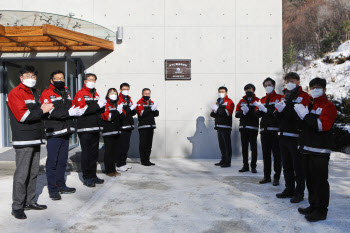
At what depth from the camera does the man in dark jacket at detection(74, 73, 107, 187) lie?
559 centimetres

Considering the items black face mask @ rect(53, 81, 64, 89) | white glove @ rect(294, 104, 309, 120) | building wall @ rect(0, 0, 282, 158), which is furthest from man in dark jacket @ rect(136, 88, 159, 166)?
white glove @ rect(294, 104, 309, 120)

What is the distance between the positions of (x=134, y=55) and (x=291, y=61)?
3138 cm

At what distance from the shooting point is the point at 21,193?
4.14 m

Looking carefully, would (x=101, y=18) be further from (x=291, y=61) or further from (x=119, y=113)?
(x=291, y=61)

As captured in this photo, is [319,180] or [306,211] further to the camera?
[306,211]

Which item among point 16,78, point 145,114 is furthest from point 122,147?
point 16,78

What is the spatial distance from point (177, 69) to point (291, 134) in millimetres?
4902

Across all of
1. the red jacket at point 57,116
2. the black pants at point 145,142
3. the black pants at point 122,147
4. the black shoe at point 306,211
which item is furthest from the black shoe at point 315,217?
the black pants at point 145,142

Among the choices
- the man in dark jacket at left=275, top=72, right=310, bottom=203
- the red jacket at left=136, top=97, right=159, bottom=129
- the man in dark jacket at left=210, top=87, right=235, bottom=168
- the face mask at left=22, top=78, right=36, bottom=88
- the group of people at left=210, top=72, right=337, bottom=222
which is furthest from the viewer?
the red jacket at left=136, top=97, right=159, bottom=129

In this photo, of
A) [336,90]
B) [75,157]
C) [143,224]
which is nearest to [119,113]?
[75,157]

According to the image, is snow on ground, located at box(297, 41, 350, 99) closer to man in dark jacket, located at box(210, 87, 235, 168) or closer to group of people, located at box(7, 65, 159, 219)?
man in dark jacket, located at box(210, 87, 235, 168)

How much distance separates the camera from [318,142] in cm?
404

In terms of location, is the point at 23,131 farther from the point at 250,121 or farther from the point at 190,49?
the point at 190,49

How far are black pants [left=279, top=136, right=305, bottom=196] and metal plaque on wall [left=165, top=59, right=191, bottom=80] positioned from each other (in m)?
4.66
